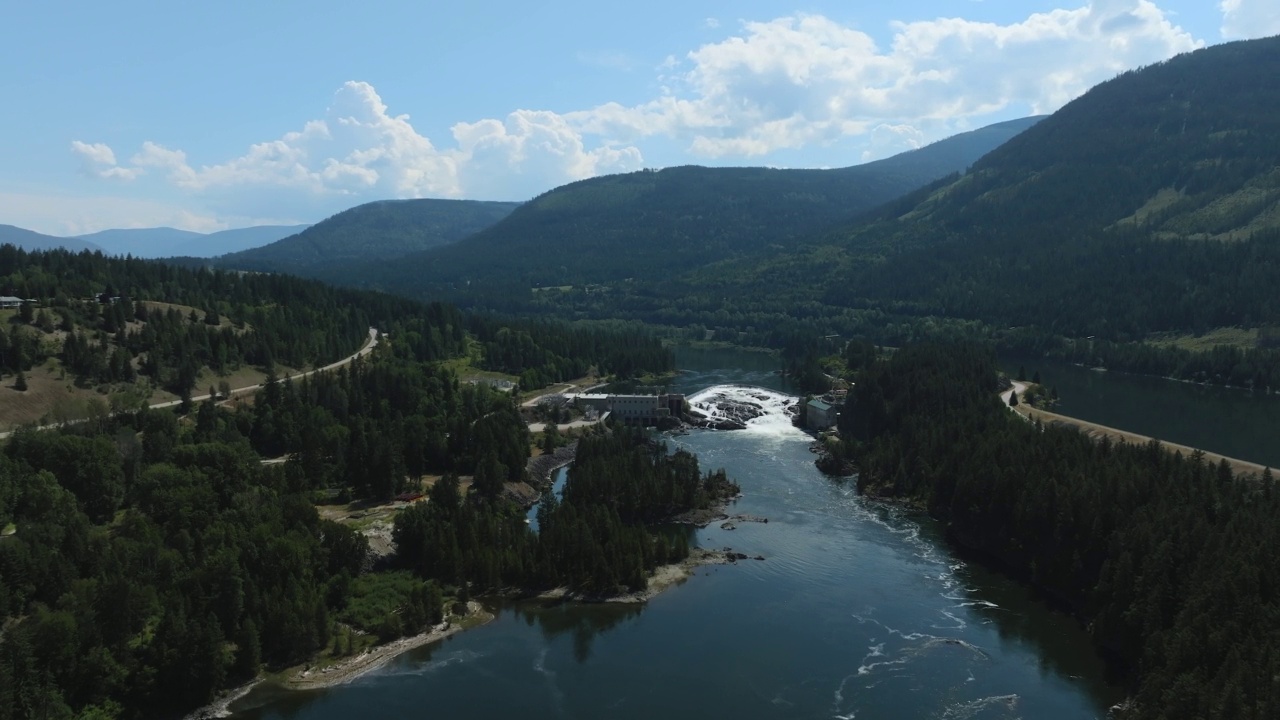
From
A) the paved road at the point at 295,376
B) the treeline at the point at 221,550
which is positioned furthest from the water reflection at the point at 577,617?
the paved road at the point at 295,376

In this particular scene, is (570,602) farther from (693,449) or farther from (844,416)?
(844,416)

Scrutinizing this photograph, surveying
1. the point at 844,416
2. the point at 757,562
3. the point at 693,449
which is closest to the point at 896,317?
the point at 844,416

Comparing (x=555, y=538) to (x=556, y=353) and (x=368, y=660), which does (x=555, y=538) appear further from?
(x=556, y=353)

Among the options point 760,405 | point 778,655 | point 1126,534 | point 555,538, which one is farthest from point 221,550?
point 760,405

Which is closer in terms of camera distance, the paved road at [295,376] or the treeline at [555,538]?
the treeline at [555,538]

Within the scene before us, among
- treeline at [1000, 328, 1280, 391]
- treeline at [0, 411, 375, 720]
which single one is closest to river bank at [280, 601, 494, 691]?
treeline at [0, 411, 375, 720]

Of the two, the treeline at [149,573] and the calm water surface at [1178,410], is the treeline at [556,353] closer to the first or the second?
the calm water surface at [1178,410]
